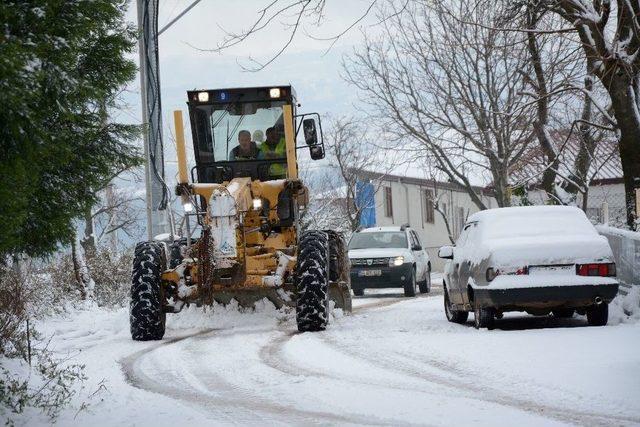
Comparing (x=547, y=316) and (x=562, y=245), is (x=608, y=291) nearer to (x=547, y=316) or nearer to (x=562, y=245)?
(x=562, y=245)

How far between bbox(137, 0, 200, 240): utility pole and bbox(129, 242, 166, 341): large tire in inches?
132

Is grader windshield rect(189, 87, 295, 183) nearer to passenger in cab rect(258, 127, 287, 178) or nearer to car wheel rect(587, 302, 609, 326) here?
passenger in cab rect(258, 127, 287, 178)

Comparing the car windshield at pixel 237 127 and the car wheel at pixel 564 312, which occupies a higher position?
the car windshield at pixel 237 127

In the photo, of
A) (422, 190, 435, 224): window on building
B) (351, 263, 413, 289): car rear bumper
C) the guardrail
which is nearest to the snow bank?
the guardrail

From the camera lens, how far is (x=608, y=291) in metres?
12.9

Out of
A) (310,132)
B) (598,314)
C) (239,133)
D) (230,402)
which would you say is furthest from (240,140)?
(230,402)

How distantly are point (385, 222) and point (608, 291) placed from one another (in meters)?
44.4

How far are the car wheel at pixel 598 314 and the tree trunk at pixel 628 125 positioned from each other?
4.45 metres

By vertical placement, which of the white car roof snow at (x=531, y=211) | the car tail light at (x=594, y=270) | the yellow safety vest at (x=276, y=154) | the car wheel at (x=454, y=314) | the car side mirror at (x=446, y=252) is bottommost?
the car wheel at (x=454, y=314)

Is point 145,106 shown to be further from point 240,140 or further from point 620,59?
point 620,59

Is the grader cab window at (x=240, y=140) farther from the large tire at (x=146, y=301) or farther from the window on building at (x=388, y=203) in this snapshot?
the window on building at (x=388, y=203)

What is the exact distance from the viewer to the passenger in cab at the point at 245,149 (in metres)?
16.4

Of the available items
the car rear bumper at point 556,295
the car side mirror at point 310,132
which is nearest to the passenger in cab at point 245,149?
the car side mirror at point 310,132

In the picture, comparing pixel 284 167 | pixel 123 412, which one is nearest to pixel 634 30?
pixel 284 167
